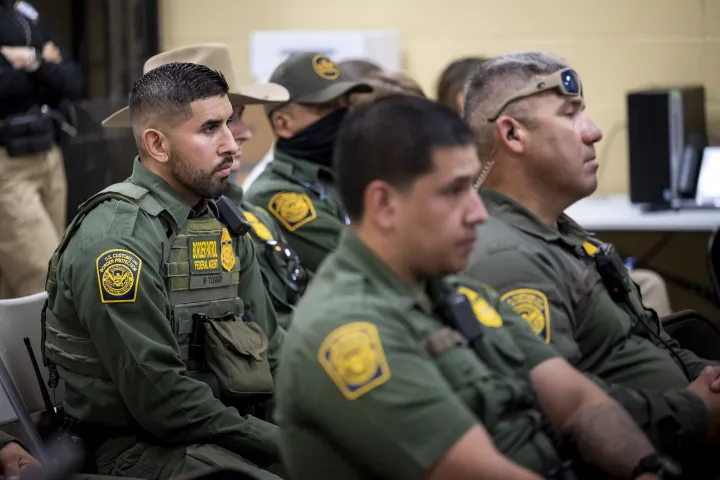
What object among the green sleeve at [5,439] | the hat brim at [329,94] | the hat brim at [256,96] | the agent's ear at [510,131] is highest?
the agent's ear at [510,131]

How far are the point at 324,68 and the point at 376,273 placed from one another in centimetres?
211

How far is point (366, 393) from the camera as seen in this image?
1466 mm

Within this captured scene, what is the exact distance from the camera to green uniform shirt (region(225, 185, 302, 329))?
9.77 ft

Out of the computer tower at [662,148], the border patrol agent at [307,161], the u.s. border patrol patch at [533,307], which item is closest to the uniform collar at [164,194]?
the u.s. border patrol patch at [533,307]

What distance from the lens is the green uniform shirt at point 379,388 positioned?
4.81 ft

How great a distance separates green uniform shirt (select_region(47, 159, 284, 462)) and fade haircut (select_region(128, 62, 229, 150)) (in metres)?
0.24

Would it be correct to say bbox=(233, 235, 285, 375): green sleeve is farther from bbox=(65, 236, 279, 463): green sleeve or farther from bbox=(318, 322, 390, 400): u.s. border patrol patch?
bbox=(318, 322, 390, 400): u.s. border patrol patch

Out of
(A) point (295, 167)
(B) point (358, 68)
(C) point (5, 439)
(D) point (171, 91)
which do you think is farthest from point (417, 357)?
(B) point (358, 68)

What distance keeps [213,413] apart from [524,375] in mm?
719

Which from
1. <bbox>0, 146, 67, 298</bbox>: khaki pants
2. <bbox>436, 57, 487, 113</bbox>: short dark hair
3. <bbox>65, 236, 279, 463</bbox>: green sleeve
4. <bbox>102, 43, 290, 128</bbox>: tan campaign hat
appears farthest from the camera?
<bbox>0, 146, 67, 298</bbox>: khaki pants

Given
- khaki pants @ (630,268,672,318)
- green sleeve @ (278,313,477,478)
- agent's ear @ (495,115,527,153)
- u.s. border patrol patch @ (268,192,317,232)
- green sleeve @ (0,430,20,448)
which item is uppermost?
agent's ear @ (495,115,527,153)

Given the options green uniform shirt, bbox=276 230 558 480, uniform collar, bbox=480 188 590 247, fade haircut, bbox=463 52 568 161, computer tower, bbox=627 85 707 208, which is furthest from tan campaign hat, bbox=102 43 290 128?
computer tower, bbox=627 85 707 208

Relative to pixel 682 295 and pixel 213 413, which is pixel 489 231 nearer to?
pixel 213 413

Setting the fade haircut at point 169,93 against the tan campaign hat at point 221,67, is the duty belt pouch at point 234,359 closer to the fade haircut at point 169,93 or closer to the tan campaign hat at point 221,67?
the fade haircut at point 169,93
